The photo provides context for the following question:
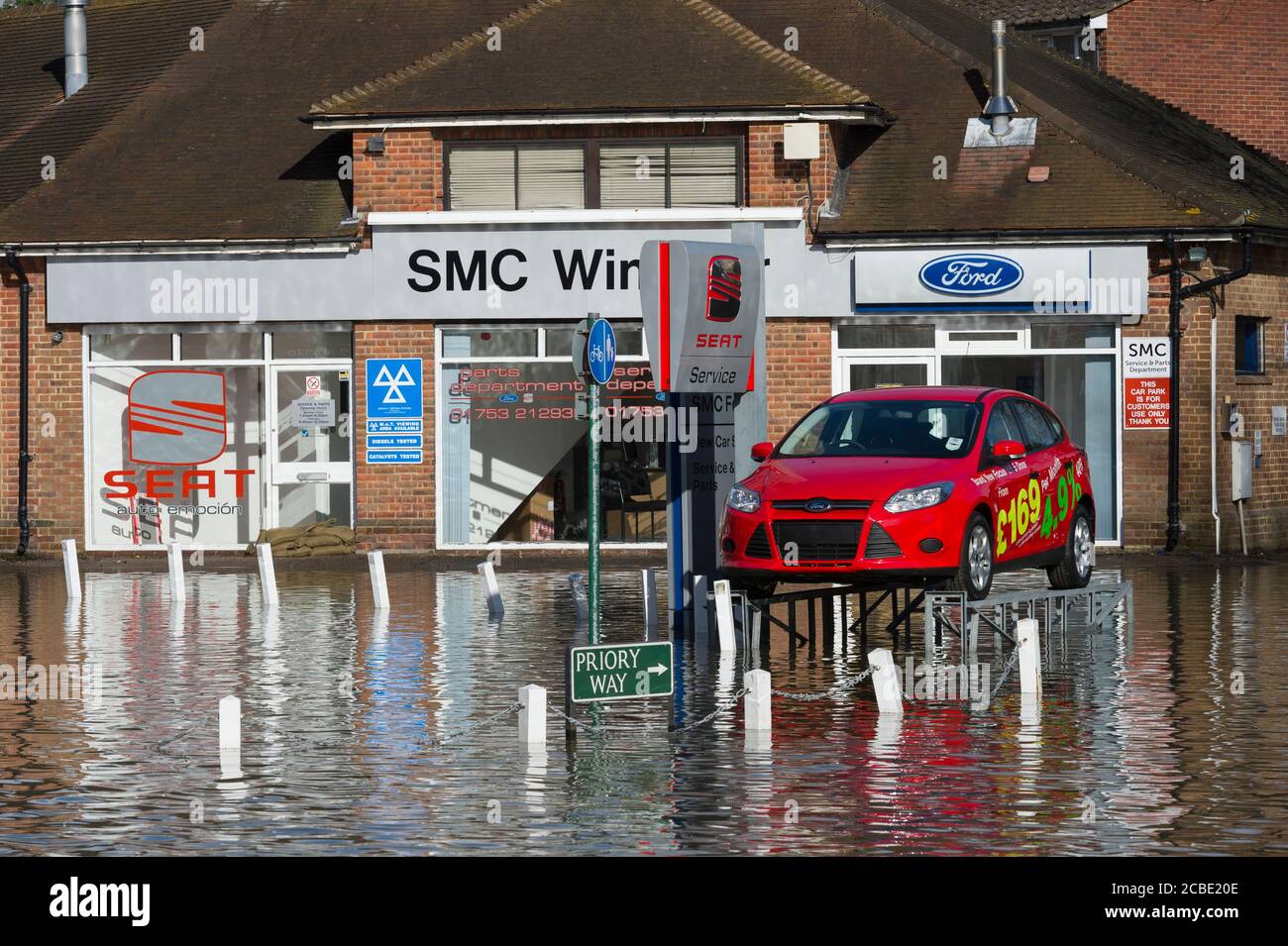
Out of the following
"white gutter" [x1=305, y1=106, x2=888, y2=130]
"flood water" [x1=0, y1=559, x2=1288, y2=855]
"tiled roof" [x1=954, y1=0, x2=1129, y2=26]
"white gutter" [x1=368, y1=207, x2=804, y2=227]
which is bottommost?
"flood water" [x1=0, y1=559, x2=1288, y2=855]

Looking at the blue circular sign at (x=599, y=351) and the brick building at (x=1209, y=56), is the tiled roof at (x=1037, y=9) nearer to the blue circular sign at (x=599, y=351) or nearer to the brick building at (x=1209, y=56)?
the brick building at (x=1209, y=56)

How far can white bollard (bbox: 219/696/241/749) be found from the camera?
1236 centimetres

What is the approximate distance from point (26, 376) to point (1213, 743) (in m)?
21.8

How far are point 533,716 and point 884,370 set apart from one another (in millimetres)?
18243

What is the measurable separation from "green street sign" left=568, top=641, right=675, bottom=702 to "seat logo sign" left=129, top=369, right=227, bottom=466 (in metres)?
19.1

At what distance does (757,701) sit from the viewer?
1304 cm

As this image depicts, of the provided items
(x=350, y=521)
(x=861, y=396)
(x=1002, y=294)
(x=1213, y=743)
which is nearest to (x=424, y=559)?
(x=350, y=521)

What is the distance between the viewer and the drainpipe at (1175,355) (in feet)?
95.3

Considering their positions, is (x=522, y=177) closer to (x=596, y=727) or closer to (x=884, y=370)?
(x=884, y=370)

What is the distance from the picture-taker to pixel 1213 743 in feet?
41.4

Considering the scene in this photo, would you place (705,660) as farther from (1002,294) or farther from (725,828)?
(1002,294)

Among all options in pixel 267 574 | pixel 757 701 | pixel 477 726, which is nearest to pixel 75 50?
pixel 267 574

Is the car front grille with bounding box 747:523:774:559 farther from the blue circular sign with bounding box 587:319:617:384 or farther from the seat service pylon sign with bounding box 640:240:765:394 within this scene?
the blue circular sign with bounding box 587:319:617:384

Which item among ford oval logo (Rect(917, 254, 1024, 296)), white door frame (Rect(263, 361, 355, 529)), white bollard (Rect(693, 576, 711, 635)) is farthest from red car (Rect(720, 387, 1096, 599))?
white door frame (Rect(263, 361, 355, 529))
